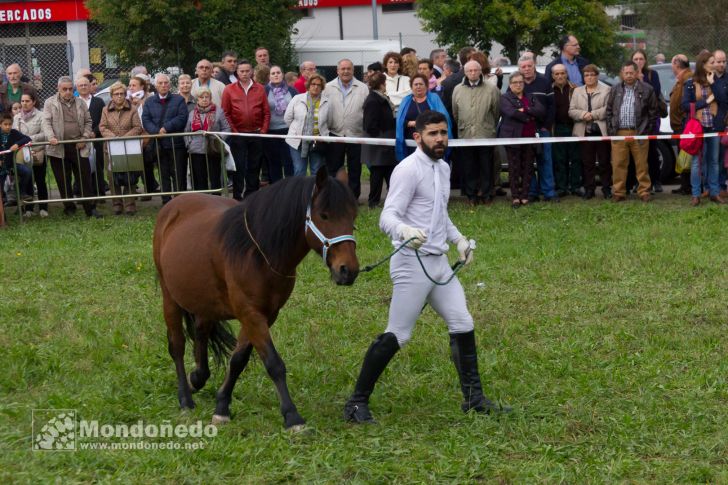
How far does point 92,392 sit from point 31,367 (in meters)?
0.91

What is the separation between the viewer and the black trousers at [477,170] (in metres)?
14.9

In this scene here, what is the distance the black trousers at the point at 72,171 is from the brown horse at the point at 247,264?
27.6 ft

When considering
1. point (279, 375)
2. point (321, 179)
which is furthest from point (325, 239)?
point (279, 375)

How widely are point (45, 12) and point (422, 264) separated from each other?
114 feet

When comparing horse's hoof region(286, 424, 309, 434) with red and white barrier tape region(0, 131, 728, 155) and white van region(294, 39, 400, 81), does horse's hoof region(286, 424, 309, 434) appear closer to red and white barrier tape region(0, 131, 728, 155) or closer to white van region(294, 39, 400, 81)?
red and white barrier tape region(0, 131, 728, 155)

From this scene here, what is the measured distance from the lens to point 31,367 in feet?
25.9

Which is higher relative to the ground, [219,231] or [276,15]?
[276,15]

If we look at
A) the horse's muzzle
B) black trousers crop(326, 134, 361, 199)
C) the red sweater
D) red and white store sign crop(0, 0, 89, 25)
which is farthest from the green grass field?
red and white store sign crop(0, 0, 89, 25)

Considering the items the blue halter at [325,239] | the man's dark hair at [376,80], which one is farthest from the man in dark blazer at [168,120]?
the blue halter at [325,239]

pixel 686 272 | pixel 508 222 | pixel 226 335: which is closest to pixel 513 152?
pixel 508 222

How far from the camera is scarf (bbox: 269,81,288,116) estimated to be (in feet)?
51.8

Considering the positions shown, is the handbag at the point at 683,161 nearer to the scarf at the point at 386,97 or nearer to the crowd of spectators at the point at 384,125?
the crowd of spectators at the point at 384,125

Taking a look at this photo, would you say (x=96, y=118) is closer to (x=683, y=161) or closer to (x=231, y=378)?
(x=683, y=161)

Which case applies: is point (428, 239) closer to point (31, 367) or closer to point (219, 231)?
point (219, 231)
